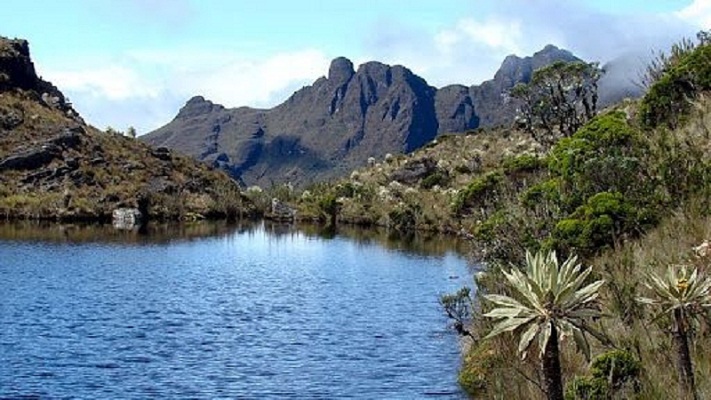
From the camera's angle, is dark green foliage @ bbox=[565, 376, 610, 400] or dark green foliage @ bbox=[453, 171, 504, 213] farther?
dark green foliage @ bbox=[453, 171, 504, 213]

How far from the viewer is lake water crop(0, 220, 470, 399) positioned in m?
21.2

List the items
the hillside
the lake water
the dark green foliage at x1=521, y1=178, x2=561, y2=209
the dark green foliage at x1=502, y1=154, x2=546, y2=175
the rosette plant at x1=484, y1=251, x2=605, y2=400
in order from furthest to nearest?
1. the dark green foliage at x1=502, y1=154, x2=546, y2=175
2. the dark green foliage at x1=521, y1=178, x2=561, y2=209
3. the lake water
4. the hillside
5. the rosette plant at x1=484, y1=251, x2=605, y2=400

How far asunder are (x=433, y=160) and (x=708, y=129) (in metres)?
75.4

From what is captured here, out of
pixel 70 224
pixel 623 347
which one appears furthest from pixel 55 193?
pixel 623 347

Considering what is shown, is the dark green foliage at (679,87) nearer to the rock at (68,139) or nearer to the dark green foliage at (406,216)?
the dark green foliage at (406,216)

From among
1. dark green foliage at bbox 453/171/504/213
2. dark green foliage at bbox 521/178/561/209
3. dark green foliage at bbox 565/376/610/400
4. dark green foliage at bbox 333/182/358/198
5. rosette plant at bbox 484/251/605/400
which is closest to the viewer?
rosette plant at bbox 484/251/605/400

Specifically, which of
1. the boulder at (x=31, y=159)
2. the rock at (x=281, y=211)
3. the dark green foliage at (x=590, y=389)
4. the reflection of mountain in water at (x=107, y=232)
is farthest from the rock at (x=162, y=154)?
the dark green foliage at (x=590, y=389)

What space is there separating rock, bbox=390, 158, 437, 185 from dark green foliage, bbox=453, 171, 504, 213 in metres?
35.2

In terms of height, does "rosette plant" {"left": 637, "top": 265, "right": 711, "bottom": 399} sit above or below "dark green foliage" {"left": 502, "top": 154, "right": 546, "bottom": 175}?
below

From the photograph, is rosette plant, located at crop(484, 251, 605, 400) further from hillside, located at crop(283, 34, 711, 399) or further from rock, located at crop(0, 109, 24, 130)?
rock, located at crop(0, 109, 24, 130)

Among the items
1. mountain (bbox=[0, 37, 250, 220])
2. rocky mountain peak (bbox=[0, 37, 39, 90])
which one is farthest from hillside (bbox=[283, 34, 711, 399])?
rocky mountain peak (bbox=[0, 37, 39, 90])

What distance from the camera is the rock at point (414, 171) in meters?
95.9

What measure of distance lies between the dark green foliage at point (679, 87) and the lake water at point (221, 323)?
376 inches

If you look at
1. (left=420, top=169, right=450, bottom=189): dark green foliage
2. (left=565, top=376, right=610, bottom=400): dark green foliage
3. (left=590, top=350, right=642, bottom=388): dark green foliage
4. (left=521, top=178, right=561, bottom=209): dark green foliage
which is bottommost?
(left=565, top=376, right=610, bottom=400): dark green foliage
